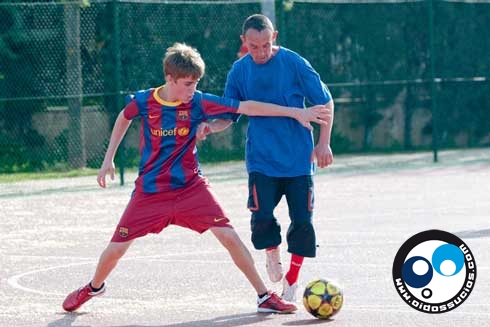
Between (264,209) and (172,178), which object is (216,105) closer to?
(172,178)

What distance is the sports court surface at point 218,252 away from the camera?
8.29 metres

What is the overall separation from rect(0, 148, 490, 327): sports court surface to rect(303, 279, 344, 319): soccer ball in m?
0.08

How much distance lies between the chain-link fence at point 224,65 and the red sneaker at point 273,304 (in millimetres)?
10985

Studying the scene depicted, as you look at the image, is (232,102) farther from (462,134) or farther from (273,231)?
(462,134)

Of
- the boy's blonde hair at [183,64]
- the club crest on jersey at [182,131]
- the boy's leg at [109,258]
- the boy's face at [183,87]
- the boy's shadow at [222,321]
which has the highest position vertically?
the boy's blonde hair at [183,64]

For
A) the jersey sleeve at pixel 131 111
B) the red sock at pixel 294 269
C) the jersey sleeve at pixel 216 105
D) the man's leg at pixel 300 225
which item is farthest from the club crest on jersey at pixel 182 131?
the red sock at pixel 294 269

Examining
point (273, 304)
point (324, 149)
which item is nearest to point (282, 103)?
point (324, 149)

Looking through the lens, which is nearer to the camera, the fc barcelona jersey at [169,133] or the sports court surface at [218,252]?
the sports court surface at [218,252]

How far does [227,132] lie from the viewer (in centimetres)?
2173

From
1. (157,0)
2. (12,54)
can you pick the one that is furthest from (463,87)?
(12,54)

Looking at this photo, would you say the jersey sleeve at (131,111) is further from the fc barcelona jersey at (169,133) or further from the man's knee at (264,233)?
the man's knee at (264,233)

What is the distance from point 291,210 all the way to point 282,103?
702mm

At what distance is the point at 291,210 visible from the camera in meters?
8.76

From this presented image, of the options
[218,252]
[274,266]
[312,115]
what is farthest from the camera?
[218,252]
